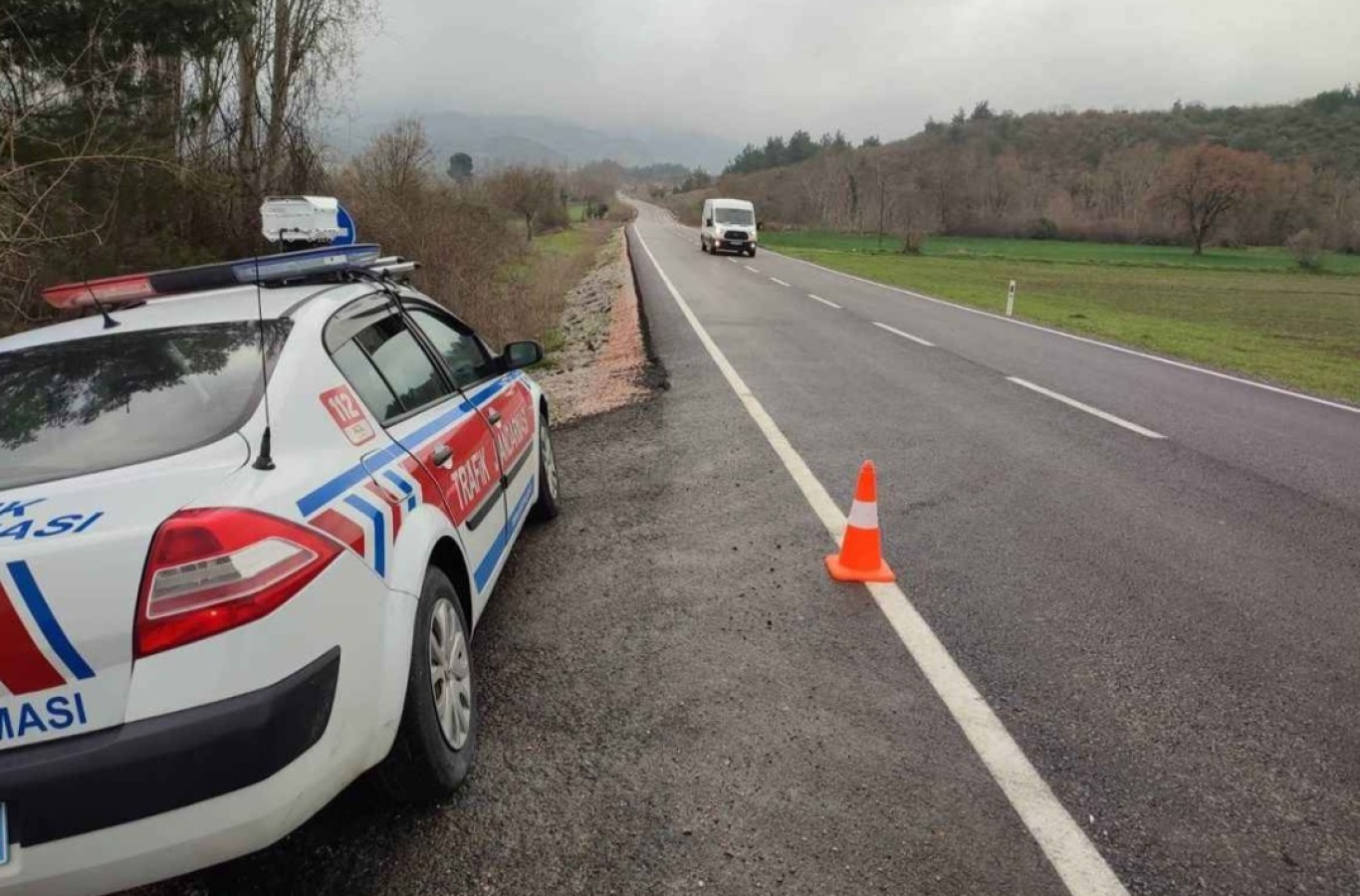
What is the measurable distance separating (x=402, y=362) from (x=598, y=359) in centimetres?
960

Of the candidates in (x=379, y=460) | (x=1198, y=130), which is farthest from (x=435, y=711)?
(x=1198, y=130)

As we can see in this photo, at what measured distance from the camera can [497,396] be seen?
4301 millimetres

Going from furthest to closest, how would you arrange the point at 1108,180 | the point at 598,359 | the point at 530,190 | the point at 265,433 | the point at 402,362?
the point at 1108,180
the point at 530,190
the point at 598,359
the point at 402,362
the point at 265,433

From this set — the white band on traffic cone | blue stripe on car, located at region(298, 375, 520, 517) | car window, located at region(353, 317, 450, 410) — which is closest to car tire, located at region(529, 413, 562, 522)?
blue stripe on car, located at region(298, 375, 520, 517)

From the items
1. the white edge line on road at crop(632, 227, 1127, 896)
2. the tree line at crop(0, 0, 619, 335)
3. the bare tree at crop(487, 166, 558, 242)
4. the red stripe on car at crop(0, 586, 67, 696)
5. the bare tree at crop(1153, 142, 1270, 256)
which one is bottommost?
the white edge line on road at crop(632, 227, 1127, 896)

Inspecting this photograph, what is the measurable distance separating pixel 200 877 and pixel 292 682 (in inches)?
36.1

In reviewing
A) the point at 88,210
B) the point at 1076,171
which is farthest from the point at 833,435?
the point at 1076,171

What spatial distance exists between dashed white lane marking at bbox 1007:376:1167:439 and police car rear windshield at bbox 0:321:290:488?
749 centimetres

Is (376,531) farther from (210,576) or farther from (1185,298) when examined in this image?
(1185,298)

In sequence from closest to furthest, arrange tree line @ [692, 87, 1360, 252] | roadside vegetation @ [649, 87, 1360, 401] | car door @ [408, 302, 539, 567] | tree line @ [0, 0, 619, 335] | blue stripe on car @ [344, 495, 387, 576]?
blue stripe on car @ [344, 495, 387, 576], car door @ [408, 302, 539, 567], tree line @ [0, 0, 619, 335], roadside vegetation @ [649, 87, 1360, 401], tree line @ [692, 87, 1360, 252]

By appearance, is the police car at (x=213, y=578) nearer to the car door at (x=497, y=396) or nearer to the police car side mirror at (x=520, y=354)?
the car door at (x=497, y=396)

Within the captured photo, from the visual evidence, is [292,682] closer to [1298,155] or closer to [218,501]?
[218,501]

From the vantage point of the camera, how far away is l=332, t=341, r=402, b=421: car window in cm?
290

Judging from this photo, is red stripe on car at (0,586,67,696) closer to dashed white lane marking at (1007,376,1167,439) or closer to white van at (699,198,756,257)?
dashed white lane marking at (1007,376,1167,439)
